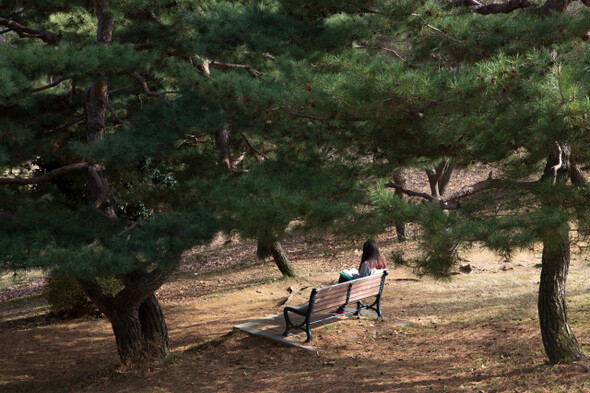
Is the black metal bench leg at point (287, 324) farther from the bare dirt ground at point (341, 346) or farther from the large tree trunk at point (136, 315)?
the large tree trunk at point (136, 315)

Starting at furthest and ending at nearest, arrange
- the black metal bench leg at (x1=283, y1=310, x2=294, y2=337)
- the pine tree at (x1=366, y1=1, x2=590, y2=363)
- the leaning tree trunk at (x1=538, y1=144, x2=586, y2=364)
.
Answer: the black metal bench leg at (x1=283, y1=310, x2=294, y2=337), the leaning tree trunk at (x1=538, y1=144, x2=586, y2=364), the pine tree at (x1=366, y1=1, x2=590, y2=363)

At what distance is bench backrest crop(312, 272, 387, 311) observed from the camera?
7.02 m

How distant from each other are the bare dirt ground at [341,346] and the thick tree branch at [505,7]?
8.12 ft

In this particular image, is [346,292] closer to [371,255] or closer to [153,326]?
[371,255]

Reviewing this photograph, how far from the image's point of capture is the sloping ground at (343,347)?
19.5 feet

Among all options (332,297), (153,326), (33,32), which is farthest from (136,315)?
(33,32)

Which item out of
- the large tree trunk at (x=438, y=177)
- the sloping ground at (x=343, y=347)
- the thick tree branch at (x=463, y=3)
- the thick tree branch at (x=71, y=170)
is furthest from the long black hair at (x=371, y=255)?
the large tree trunk at (x=438, y=177)

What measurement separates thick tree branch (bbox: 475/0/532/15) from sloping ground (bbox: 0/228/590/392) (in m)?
2.70

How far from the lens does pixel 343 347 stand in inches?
281

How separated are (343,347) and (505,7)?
14.4ft

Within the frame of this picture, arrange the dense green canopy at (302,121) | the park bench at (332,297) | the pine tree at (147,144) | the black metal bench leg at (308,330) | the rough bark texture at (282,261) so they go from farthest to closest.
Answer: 1. the rough bark texture at (282,261)
2. the black metal bench leg at (308,330)
3. the park bench at (332,297)
4. the pine tree at (147,144)
5. the dense green canopy at (302,121)

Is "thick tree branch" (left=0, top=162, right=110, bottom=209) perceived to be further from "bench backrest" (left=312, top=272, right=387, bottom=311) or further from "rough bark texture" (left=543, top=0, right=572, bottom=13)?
"rough bark texture" (left=543, top=0, right=572, bottom=13)

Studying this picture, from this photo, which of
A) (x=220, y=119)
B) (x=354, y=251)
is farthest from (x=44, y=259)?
(x=354, y=251)

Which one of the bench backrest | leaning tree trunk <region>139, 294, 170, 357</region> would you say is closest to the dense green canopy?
leaning tree trunk <region>139, 294, 170, 357</region>
